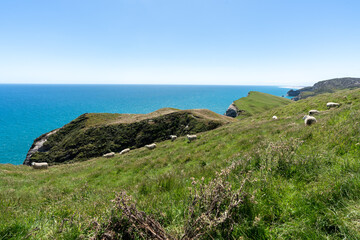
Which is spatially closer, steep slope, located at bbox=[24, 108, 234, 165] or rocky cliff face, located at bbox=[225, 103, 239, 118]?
steep slope, located at bbox=[24, 108, 234, 165]

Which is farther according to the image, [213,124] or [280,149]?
[213,124]

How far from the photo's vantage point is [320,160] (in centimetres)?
446

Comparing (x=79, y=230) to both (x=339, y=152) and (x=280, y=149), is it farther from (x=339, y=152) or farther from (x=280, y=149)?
(x=339, y=152)

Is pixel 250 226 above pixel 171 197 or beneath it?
above

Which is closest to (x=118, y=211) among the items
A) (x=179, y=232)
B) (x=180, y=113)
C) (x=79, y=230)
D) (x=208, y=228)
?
(x=79, y=230)

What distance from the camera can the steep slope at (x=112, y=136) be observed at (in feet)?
138

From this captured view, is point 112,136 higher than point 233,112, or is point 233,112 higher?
point 233,112

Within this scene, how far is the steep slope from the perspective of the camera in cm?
4197

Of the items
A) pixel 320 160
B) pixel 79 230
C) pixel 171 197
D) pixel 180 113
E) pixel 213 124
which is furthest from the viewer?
pixel 180 113

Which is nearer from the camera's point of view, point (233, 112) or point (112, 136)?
point (112, 136)

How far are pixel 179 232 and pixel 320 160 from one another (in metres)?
4.72

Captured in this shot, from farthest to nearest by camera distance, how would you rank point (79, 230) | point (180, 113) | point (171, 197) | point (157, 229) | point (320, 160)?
point (180, 113)
point (320, 160)
point (171, 197)
point (79, 230)
point (157, 229)

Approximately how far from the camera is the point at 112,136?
1788 inches

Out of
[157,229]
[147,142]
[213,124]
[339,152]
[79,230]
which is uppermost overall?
[339,152]
